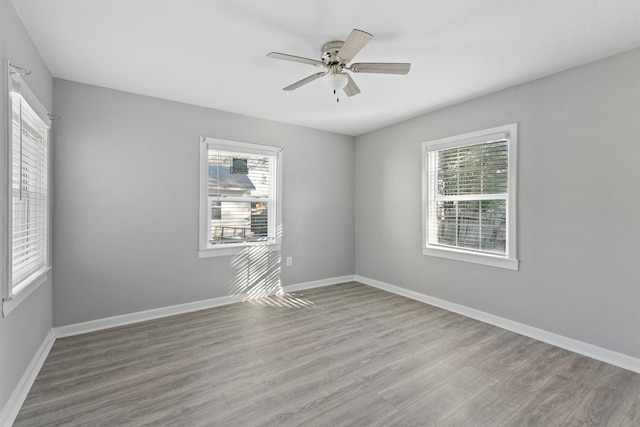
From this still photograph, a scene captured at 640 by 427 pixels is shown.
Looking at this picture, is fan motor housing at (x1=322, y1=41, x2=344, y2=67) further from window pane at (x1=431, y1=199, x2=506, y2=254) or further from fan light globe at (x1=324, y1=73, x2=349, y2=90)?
window pane at (x1=431, y1=199, x2=506, y2=254)

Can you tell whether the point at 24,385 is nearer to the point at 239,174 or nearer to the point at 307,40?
the point at 239,174

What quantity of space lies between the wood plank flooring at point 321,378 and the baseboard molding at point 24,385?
45 millimetres

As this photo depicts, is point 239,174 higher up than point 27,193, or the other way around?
point 239,174

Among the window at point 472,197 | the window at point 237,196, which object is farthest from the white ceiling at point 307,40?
the window at point 237,196

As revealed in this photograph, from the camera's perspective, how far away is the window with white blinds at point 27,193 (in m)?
1.91

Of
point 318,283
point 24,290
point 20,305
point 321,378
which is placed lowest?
point 321,378

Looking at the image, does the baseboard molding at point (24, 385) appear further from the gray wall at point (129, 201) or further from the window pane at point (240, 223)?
the window pane at point (240, 223)

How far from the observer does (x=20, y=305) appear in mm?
2045

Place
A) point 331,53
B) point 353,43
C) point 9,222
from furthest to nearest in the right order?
point 331,53
point 353,43
point 9,222

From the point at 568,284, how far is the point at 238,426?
2.91 metres

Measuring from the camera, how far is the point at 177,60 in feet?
8.47

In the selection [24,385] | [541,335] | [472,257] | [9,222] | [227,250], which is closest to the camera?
[9,222]

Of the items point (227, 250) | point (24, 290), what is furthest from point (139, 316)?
point (24, 290)

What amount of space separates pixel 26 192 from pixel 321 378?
8.30 feet
